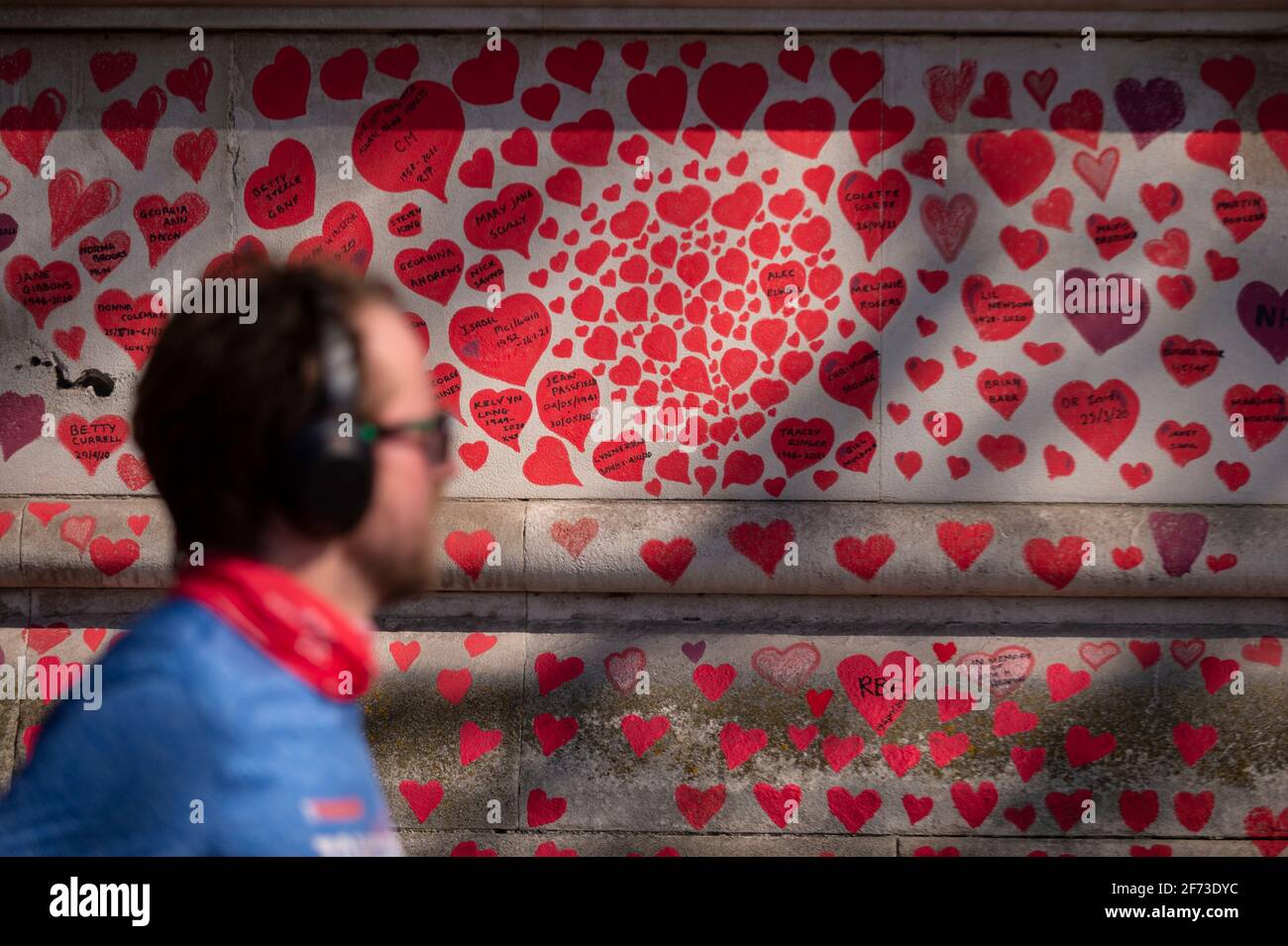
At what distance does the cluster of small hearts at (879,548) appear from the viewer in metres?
3.52

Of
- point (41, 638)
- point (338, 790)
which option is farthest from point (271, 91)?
point (338, 790)

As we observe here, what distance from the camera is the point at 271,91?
374 cm

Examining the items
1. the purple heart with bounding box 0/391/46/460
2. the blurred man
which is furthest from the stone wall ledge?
the blurred man

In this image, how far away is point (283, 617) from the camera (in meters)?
0.99

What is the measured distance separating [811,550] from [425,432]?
8.56ft

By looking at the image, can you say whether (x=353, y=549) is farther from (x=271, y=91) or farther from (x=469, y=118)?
(x=271, y=91)

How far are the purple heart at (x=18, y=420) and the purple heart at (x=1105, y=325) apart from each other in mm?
4057

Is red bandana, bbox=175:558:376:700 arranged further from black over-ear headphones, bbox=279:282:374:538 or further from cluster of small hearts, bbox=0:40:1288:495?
cluster of small hearts, bbox=0:40:1288:495

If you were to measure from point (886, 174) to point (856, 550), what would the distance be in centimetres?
145

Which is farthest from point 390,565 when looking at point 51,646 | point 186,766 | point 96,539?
point 51,646

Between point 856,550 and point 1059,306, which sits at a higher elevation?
point 1059,306

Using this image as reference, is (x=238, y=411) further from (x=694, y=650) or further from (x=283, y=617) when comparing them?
(x=694, y=650)

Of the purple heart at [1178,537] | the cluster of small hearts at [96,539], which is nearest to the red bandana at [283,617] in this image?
the cluster of small hearts at [96,539]

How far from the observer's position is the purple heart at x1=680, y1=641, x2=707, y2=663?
3.58 m
